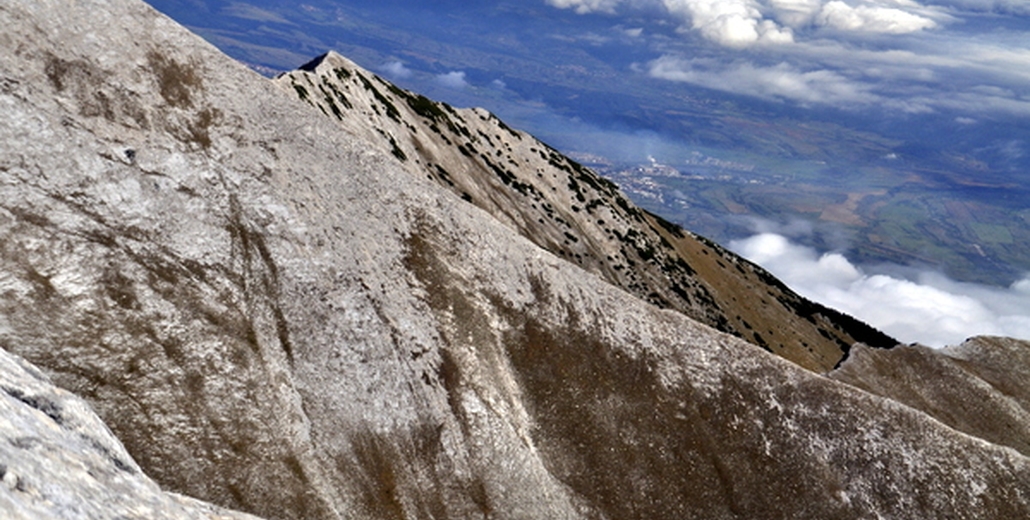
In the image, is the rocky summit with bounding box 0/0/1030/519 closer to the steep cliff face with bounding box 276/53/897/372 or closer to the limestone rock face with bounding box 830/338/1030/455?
the steep cliff face with bounding box 276/53/897/372

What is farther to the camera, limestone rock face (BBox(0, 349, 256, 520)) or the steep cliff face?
the steep cliff face

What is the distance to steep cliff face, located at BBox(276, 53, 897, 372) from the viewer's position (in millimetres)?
87562

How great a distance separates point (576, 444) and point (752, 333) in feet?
265

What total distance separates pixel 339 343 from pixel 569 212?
7875cm

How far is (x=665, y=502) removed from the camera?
47531 mm

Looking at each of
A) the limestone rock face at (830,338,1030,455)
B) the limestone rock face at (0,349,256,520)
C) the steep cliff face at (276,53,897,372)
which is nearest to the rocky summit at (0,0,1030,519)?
the limestone rock face at (0,349,256,520)

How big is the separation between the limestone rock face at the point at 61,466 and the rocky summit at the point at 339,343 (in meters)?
14.2

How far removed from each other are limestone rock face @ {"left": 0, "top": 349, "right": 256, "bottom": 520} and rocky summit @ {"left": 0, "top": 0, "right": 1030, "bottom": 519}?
46.7 feet

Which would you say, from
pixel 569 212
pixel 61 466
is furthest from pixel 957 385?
pixel 61 466

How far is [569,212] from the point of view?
117812 millimetres

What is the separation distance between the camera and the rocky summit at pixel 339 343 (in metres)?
35.5

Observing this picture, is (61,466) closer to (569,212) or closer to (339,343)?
(339,343)

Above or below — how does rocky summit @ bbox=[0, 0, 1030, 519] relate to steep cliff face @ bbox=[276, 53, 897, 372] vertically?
below

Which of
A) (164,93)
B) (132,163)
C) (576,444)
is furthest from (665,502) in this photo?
(164,93)
